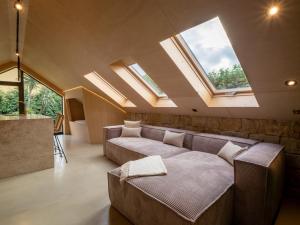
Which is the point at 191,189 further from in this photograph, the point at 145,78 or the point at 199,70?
the point at 145,78

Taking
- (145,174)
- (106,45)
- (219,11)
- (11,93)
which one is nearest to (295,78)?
(219,11)

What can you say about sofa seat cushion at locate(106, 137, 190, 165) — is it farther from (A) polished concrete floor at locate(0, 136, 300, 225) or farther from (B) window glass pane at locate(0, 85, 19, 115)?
(B) window glass pane at locate(0, 85, 19, 115)

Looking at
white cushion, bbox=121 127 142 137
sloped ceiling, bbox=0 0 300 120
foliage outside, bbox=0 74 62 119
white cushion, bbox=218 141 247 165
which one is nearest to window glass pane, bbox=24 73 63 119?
foliage outside, bbox=0 74 62 119

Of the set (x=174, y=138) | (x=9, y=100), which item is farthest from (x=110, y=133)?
(x=9, y=100)

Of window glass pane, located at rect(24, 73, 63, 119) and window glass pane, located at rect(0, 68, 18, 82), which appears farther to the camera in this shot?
window glass pane, located at rect(24, 73, 63, 119)

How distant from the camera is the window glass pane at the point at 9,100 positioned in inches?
240

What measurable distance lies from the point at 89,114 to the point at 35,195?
3257mm

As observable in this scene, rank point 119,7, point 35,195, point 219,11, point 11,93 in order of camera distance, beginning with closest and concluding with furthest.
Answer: point 219,11, point 119,7, point 35,195, point 11,93

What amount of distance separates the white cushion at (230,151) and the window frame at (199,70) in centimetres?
88

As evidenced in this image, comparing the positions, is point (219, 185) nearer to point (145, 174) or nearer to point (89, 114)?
point (145, 174)

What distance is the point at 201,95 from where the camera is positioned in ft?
10.1

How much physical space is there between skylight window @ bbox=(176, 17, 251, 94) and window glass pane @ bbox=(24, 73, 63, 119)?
6.46 metres

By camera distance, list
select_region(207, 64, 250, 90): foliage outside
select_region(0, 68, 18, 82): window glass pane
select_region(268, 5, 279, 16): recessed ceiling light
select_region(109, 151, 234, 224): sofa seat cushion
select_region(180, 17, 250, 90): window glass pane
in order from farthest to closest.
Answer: select_region(0, 68, 18, 82): window glass pane < select_region(207, 64, 250, 90): foliage outside < select_region(180, 17, 250, 90): window glass pane < select_region(109, 151, 234, 224): sofa seat cushion < select_region(268, 5, 279, 16): recessed ceiling light

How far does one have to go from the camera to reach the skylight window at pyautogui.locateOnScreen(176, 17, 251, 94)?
2.29 m
